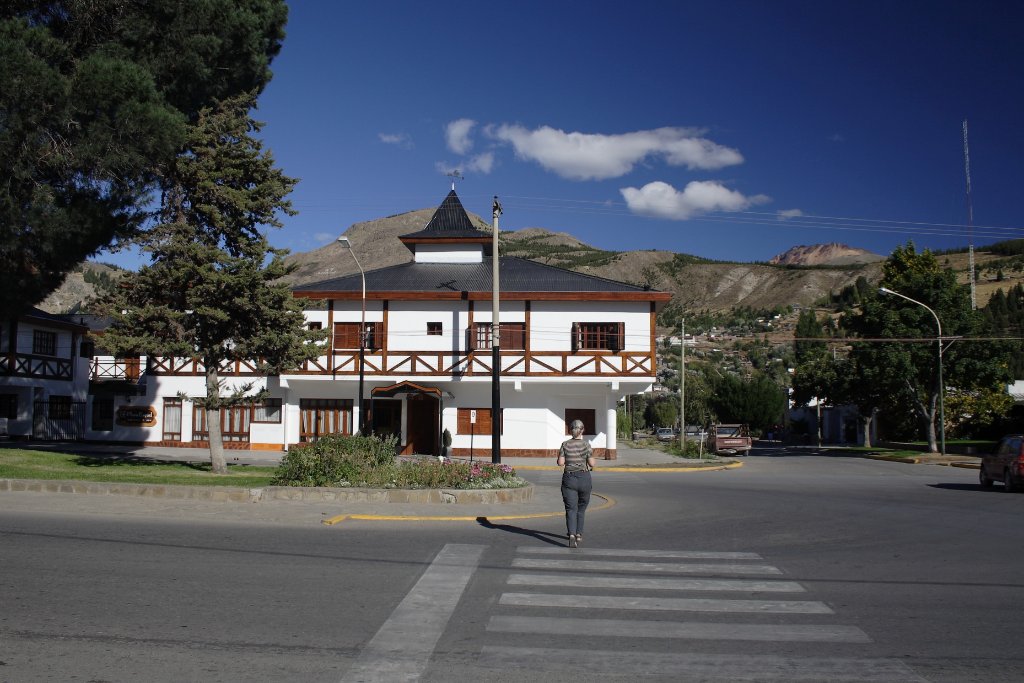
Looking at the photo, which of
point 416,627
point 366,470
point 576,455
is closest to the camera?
point 416,627

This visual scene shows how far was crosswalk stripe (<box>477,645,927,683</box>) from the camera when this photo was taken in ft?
18.7

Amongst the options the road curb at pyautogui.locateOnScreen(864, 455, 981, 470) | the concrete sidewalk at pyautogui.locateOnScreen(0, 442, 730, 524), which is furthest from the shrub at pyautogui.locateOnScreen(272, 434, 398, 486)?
the road curb at pyautogui.locateOnScreen(864, 455, 981, 470)

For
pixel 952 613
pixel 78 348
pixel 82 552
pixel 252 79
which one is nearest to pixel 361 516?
pixel 82 552

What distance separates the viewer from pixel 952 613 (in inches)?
302

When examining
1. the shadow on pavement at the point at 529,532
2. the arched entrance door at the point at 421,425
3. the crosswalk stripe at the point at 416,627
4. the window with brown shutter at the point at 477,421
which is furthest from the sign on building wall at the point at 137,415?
the crosswalk stripe at the point at 416,627

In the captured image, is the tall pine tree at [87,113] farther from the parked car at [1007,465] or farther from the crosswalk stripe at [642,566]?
the parked car at [1007,465]

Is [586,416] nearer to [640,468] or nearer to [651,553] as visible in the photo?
[640,468]

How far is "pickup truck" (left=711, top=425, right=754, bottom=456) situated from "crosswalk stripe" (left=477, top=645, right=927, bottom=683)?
38.7 meters

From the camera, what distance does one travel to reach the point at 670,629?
6906 mm

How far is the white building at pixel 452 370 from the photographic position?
1364 inches

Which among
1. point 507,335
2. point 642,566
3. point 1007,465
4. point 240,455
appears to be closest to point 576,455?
point 642,566

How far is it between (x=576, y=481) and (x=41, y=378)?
126ft

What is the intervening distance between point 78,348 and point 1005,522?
43473mm

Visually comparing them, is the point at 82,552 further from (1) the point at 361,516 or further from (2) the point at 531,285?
(2) the point at 531,285
